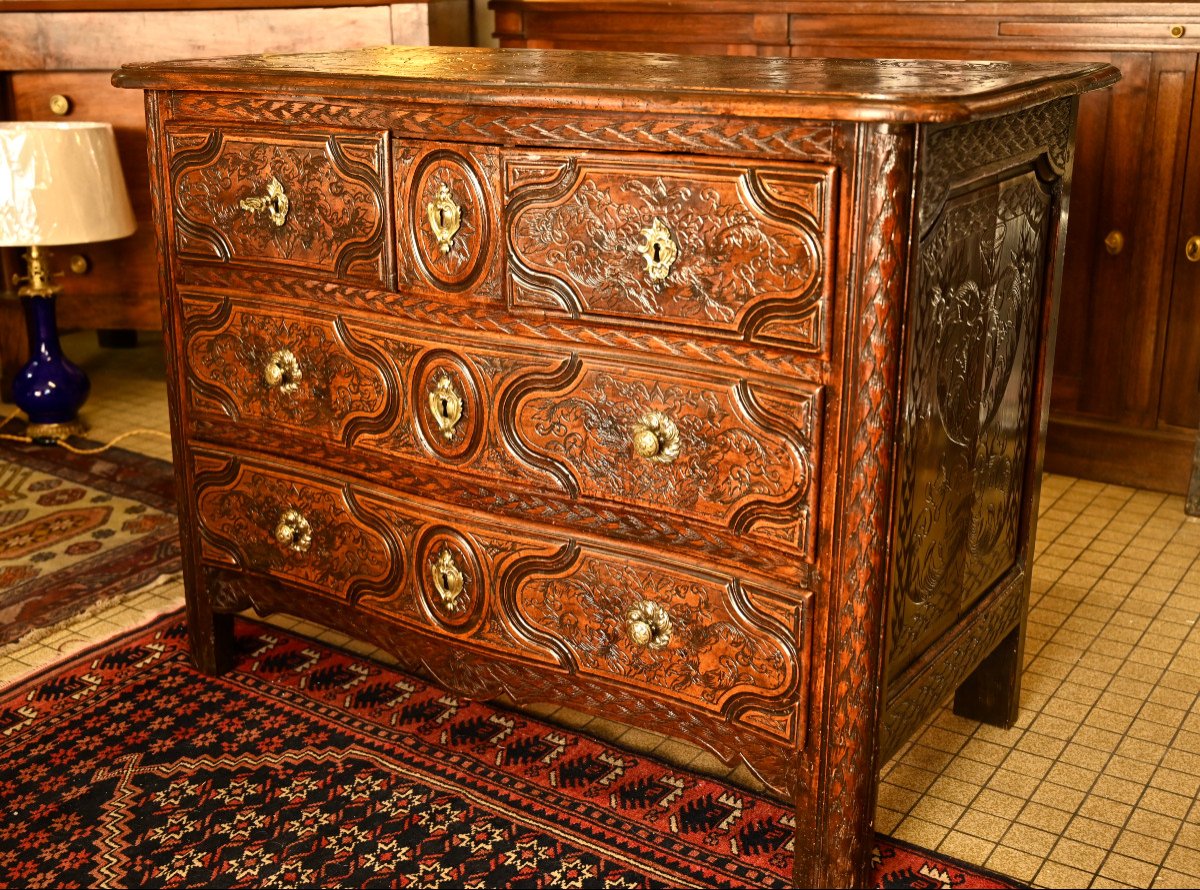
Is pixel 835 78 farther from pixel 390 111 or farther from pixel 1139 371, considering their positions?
pixel 1139 371

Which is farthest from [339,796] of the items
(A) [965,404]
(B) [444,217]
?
(A) [965,404]

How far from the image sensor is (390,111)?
6.13 ft

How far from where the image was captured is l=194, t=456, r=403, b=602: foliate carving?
82.8 inches

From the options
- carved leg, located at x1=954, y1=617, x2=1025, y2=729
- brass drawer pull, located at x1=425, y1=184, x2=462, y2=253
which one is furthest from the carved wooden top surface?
carved leg, located at x1=954, y1=617, x2=1025, y2=729

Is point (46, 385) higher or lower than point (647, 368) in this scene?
lower

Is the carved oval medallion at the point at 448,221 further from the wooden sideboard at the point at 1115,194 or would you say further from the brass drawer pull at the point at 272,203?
the wooden sideboard at the point at 1115,194

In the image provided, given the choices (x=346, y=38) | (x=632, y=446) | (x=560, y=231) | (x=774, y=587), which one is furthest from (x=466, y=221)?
(x=346, y=38)

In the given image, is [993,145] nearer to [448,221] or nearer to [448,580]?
[448,221]

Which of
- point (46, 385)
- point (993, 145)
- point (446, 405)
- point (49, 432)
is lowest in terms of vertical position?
point (49, 432)

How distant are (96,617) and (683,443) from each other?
1.44 metres

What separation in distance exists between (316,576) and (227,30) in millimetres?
1889

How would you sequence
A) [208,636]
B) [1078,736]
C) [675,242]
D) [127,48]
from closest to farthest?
[675,242] < [1078,736] < [208,636] < [127,48]

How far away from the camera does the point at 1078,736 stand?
84.4 inches

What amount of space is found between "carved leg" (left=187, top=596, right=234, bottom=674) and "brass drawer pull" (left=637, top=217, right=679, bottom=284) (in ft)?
3.72
